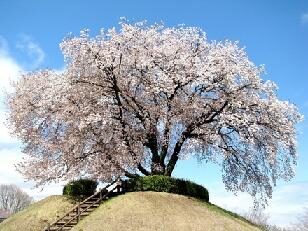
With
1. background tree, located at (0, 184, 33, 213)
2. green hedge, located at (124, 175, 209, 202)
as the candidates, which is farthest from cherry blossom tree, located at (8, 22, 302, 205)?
background tree, located at (0, 184, 33, 213)

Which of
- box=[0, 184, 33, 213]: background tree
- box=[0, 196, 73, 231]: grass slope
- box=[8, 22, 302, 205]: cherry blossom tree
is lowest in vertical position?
box=[0, 196, 73, 231]: grass slope

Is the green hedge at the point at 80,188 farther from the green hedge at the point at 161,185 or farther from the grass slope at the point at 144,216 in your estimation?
the green hedge at the point at 161,185

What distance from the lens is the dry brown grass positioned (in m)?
36.0

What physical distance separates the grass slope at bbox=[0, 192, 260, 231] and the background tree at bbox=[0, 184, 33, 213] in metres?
85.6

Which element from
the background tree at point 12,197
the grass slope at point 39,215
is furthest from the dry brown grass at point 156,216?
the background tree at point 12,197

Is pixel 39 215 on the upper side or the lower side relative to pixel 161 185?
lower

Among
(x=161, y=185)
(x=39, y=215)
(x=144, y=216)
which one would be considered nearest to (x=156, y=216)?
(x=144, y=216)

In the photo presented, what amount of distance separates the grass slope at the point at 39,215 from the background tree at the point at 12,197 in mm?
84130

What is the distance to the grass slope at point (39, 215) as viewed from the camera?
4122 cm

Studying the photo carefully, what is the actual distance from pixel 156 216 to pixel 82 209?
7.38 metres

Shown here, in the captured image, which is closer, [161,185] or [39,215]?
[161,185]

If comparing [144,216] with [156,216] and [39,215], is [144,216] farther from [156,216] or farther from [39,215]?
[39,215]

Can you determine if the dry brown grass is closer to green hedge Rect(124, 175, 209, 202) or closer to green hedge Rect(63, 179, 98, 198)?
green hedge Rect(124, 175, 209, 202)

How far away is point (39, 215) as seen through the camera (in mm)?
42656
